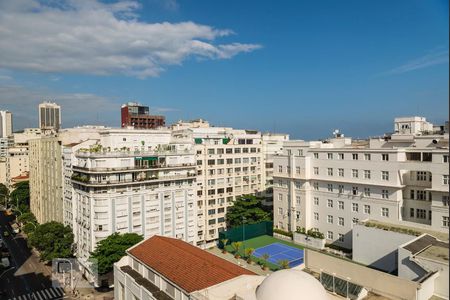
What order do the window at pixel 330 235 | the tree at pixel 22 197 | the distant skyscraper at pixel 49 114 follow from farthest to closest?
the distant skyscraper at pixel 49 114 < the tree at pixel 22 197 < the window at pixel 330 235

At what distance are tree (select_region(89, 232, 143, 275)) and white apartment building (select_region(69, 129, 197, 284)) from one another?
9.46 ft

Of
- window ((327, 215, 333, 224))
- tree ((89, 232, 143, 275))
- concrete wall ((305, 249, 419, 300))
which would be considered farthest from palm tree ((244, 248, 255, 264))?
concrete wall ((305, 249, 419, 300))

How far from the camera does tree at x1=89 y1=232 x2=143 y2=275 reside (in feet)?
138

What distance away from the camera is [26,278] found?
5062cm

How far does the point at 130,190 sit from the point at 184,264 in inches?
894

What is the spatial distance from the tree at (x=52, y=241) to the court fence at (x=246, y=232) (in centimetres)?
2353

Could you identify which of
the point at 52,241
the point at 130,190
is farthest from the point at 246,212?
the point at 52,241

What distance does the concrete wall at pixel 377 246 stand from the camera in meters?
37.8

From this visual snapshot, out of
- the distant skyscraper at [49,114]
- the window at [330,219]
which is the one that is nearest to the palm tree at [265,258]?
the window at [330,219]

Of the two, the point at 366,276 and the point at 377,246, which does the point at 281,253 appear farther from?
the point at 366,276

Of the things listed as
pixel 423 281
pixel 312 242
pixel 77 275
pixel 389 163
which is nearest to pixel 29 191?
pixel 77 275

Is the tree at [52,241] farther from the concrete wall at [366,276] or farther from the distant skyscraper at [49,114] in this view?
the distant skyscraper at [49,114]

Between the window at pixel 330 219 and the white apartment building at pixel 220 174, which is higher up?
the white apartment building at pixel 220 174

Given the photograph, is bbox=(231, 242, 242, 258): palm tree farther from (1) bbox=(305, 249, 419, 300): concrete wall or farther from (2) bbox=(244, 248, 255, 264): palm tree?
(1) bbox=(305, 249, 419, 300): concrete wall
